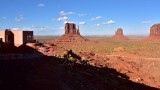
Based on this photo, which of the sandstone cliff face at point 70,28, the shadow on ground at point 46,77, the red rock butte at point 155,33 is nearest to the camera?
the shadow on ground at point 46,77

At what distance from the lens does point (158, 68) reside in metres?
54.4

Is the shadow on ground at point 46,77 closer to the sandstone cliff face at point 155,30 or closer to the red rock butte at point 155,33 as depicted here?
the red rock butte at point 155,33

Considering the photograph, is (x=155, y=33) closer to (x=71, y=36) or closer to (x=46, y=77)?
(x=71, y=36)

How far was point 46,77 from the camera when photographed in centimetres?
2708

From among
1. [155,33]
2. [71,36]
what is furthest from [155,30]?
[71,36]

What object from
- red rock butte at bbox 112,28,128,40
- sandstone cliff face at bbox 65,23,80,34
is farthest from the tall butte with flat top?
red rock butte at bbox 112,28,128,40

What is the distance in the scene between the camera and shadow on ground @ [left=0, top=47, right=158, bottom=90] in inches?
975

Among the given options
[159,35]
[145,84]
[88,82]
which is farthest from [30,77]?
[159,35]

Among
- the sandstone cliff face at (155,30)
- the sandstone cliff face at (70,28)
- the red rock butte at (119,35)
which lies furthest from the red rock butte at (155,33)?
the sandstone cliff face at (70,28)

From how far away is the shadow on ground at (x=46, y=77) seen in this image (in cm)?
2475

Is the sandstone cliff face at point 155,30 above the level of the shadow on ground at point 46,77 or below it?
above

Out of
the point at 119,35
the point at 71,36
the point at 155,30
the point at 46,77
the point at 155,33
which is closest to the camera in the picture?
the point at 46,77

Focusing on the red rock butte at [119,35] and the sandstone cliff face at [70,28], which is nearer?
the sandstone cliff face at [70,28]

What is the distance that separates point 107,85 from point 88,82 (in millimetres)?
2799
